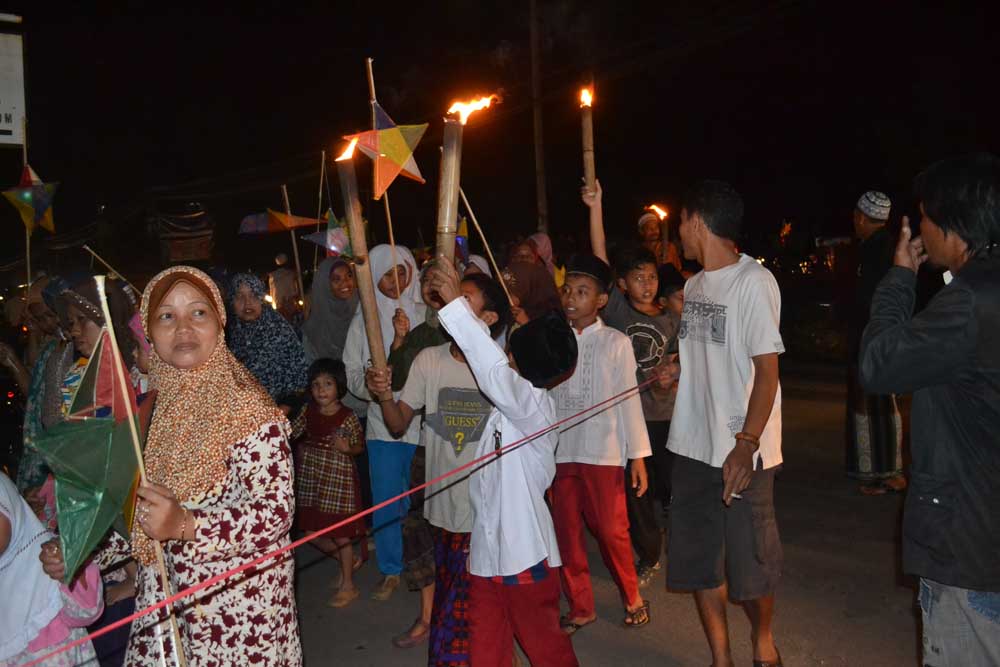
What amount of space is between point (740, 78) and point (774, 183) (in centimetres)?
292

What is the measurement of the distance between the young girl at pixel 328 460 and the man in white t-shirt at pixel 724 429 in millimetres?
2628

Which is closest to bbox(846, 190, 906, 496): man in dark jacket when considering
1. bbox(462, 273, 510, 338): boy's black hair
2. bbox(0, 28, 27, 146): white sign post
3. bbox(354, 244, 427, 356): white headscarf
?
bbox(354, 244, 427, 356): white headscarf

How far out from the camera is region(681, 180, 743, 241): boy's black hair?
13.4 ft

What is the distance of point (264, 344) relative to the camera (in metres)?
6.23

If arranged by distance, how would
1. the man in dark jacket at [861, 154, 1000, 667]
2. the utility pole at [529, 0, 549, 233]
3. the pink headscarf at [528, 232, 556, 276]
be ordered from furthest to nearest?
the utility pole at [529, 0, 549, 233]
the pink headscarf at [528, 232, 556, 276]
the man in dark jacket at [861, 154, 1000, 667]

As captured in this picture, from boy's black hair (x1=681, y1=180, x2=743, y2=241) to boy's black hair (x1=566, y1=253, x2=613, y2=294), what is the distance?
110 cm

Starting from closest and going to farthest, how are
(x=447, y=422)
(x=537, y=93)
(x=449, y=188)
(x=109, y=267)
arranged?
1. (x=449, y=188)
2. (x=109, y=267)
3. (x=447, y=422)
4. (x=537, y=93)

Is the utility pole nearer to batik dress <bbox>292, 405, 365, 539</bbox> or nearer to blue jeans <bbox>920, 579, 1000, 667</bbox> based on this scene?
batik dress <bbox>292, 405, 365, 539</bbox>

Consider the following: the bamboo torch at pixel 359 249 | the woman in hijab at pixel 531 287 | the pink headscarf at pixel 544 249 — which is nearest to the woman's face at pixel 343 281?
the pink headscarf at pixel 544 249

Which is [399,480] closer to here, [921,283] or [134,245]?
[921,283]

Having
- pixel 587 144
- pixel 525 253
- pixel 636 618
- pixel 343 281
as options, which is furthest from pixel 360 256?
pixel 525 253

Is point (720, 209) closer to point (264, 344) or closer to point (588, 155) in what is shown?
point (588, 155)

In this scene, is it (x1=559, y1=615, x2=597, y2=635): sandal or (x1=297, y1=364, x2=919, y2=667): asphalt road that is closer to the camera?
(x1=297, y1=364, x2=919, y2=667): asphalt road

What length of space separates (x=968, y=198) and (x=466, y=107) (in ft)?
6.35
